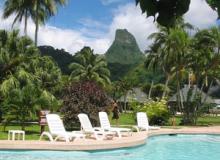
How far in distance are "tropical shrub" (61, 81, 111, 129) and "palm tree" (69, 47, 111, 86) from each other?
26990 mm

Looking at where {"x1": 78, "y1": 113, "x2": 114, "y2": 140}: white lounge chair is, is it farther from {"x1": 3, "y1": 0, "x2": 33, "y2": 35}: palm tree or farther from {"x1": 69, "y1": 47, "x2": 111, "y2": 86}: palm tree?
{"x1": 69, "y1": 47, "x2": 111, "y2": 86}: palm tree

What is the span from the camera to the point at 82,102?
65.6 ft

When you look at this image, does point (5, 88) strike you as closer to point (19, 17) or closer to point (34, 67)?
point (34, 67)

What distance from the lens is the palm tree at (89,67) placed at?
4803 centimetres

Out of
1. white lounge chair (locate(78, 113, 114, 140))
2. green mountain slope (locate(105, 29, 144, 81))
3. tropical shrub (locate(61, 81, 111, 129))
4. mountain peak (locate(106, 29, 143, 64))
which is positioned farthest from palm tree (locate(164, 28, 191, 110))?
mountain peak (locate(106, 29, 143, 64))

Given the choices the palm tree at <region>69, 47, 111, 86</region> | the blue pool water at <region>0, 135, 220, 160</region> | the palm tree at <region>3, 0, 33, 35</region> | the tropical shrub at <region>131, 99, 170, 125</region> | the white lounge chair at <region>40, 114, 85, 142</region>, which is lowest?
the blue pool water at <region>0, 135, 220, 160</region>

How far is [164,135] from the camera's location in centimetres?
2036

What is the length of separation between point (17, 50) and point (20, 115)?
5.75 metres

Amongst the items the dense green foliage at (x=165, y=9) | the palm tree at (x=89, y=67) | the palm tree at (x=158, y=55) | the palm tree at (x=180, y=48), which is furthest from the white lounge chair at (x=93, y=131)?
the palm tree at (x=89, y=67)

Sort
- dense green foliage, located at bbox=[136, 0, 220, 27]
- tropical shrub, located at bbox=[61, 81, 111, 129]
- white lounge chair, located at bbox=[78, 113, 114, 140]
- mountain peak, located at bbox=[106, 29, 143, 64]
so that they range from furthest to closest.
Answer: mountain peak, located at bbox=[106, 29, 143, 64], tropical shrub, located at bbox=[61, 81, 111, 129], white lounge chair, located at bbox=[78, 113, 114, 140], dense green foliage, located at bbox=[136, 0, 220, 27]

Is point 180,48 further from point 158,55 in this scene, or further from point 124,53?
point 124,53

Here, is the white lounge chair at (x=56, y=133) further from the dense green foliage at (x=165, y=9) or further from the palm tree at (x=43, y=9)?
the palm tree at (x=43, y=9)

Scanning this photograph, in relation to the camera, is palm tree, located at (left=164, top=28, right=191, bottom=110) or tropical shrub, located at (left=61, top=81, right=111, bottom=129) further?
palm tree, located at (left=164, top=28, right=191, bottom=110)

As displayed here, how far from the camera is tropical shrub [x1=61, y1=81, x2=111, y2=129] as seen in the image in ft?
65.6
